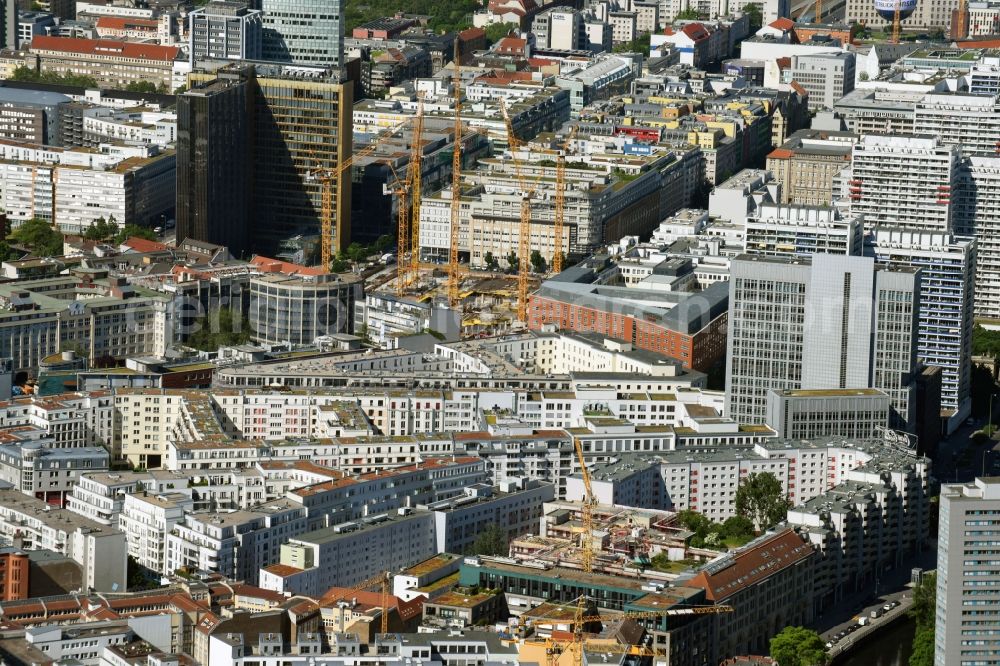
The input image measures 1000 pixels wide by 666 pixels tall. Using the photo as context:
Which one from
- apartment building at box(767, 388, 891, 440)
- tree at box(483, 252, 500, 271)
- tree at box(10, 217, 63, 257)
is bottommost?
apartment building at box(767, 388, 891, 440)

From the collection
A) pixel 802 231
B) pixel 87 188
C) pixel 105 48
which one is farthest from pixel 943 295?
pixel 105 48

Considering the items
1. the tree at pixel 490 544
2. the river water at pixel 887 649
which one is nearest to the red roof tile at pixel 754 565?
the river water at pixel 887 649

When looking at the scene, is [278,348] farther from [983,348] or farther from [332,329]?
[983,348]

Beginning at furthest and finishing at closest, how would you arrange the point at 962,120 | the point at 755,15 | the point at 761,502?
the point at 755,15, the point at 962,120, the point at 761,502

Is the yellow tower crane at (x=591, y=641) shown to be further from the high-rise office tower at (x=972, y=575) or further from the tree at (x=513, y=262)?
the tree at (x=513, y=262)

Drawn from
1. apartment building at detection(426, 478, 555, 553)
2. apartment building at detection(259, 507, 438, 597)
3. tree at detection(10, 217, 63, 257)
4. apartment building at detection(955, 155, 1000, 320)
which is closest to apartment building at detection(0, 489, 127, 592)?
apartment building at detection(259, 507, 438, 597)

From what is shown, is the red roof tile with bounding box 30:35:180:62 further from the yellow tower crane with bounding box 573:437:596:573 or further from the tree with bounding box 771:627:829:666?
the tree with bounding box 771:627:829:666

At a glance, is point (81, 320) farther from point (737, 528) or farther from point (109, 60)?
point (109, 60)
